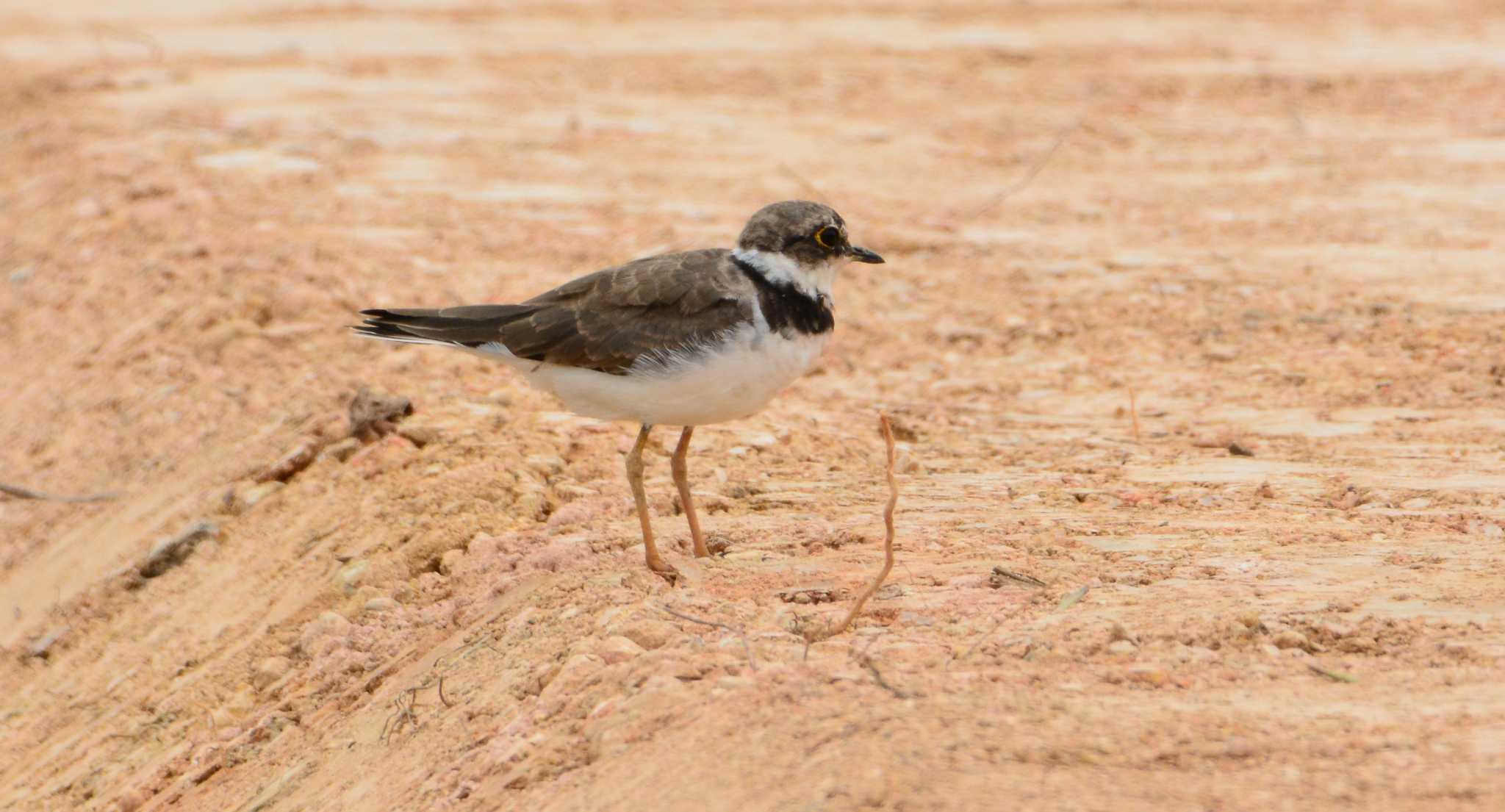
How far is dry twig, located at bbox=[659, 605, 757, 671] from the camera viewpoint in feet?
15.9

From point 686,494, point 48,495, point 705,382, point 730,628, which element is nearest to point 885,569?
point 730,628

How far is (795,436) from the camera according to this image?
759 cm

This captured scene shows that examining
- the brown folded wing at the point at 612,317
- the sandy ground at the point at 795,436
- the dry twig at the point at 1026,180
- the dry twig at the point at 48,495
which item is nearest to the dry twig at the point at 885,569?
the sandy ground at the point at 795,436

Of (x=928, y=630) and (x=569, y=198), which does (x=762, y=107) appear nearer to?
(x=569, y=198)

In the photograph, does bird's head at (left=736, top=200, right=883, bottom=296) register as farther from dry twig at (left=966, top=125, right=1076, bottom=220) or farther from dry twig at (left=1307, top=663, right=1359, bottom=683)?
dry twig at (left=966, top=125, right=1076, bottom=220)

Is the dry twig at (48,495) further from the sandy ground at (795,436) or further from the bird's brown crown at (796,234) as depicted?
the bird's brown crown at (796,234)

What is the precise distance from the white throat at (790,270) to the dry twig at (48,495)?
4003mm

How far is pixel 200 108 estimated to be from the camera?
44.3 feet

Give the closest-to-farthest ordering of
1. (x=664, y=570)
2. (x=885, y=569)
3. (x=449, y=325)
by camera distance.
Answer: (x=885, y=569) → (x=664, y=570) → (x=449, y=325)

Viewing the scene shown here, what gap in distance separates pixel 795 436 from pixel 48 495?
4006mm

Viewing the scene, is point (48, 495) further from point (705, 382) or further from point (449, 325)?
point (705, 382)

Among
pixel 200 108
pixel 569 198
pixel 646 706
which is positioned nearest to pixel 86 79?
pixel 200 108

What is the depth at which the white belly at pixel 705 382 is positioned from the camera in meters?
5.69

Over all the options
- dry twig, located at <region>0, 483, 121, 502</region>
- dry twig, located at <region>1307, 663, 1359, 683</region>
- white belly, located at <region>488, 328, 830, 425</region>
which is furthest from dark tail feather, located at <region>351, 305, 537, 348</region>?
dry twig, located at <region>1307, 663, 1359, 683</region>
